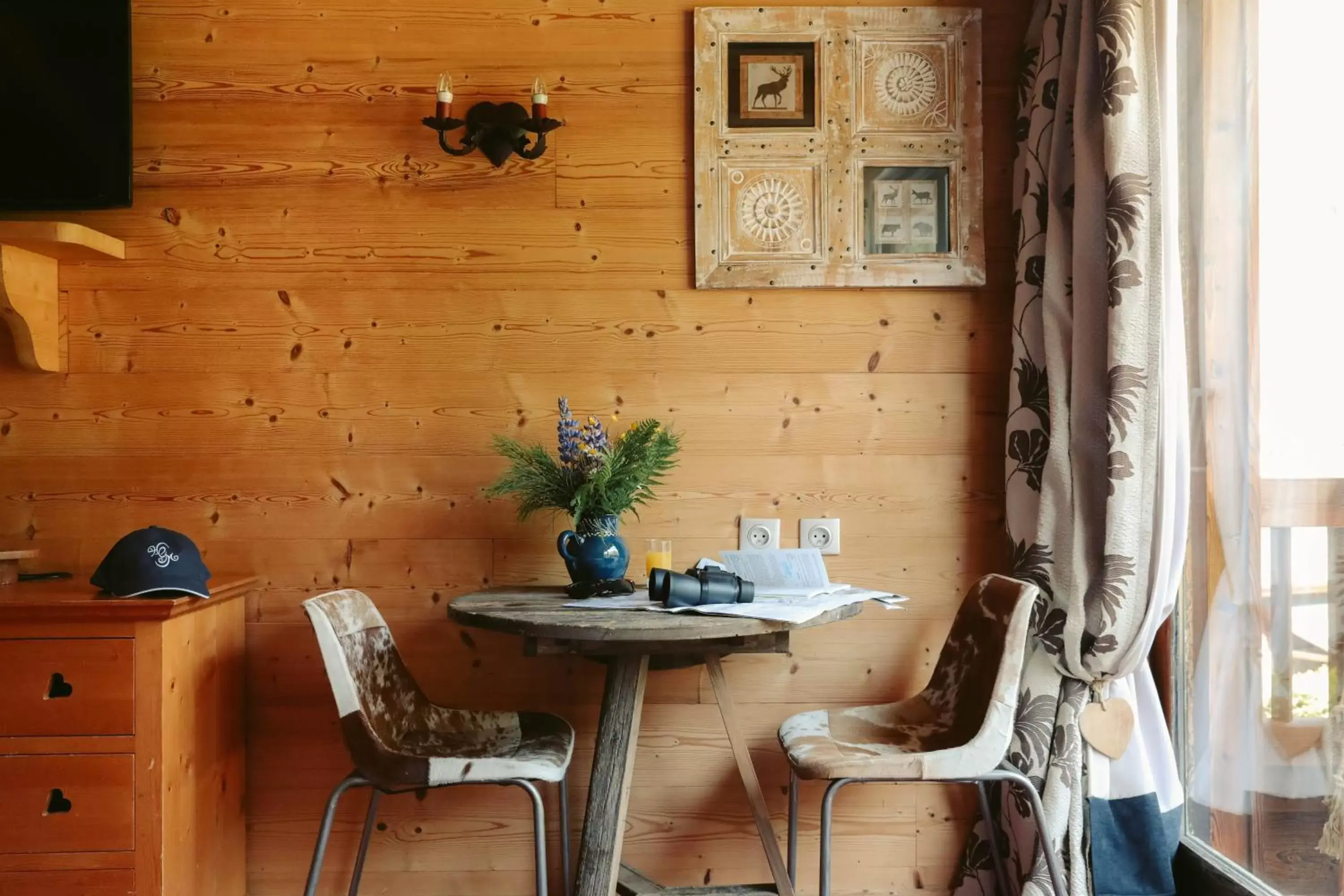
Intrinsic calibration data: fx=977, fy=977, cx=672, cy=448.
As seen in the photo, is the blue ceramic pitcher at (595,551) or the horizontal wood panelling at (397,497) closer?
the blue ceramic pitcher at (595,551)

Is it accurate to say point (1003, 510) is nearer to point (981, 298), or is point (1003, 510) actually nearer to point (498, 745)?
point (981, 298)

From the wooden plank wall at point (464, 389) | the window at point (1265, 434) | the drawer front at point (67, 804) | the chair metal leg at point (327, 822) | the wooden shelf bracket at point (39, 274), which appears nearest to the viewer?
the window at point (1265, 434)

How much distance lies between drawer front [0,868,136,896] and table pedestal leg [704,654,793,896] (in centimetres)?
120

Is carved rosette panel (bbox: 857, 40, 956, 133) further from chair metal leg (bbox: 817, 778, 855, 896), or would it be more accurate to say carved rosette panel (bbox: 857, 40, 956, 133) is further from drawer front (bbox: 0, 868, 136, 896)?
drawer front (bbox: 0, 868, 136, 896)

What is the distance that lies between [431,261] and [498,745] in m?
1.18

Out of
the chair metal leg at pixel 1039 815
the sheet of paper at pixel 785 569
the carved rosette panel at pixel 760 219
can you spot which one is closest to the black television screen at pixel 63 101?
the carved rosette panel at pixel 760 219

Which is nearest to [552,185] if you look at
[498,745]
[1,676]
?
[498,745]

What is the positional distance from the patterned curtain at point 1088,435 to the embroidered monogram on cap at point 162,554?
1.82 m

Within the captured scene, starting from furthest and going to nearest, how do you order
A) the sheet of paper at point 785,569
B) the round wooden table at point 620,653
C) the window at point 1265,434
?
the sheet of paper at point 785,569
the round wooden table at point 620,653
the window at point 1265,434

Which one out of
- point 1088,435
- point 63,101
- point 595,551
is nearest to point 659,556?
point 595,551

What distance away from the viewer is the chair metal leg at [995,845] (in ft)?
7.09

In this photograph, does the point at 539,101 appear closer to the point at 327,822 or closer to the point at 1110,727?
the point at 327,822

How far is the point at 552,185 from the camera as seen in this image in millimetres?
2430

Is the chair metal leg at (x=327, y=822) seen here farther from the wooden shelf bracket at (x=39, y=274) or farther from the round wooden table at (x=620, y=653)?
the wooden shelf bracket at (x=39, y=274)
